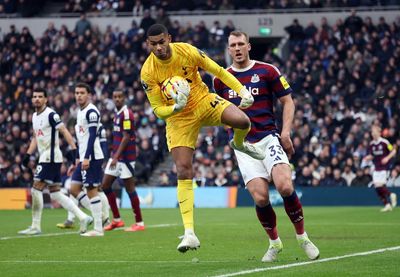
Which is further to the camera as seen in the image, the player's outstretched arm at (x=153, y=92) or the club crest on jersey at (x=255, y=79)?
the club crest on jersey at (x=255, y=79)

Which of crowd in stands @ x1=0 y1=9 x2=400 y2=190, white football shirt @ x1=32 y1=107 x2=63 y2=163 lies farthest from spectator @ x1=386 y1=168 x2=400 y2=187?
white football shirt @ x1=32 y1=107 x2=63 y2=163

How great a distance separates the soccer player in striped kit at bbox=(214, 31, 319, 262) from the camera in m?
11.7

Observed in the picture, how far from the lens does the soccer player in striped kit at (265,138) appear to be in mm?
11703

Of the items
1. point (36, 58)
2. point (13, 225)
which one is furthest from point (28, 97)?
point (13, 225)

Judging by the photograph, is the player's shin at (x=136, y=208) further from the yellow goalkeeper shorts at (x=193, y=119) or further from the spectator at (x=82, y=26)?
the spectator at (x=82, y=26)

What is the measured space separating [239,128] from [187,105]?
71 cm

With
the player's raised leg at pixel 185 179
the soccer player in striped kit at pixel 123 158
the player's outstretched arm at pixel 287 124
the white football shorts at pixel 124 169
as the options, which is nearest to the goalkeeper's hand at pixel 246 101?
the player's outstretched arm at pixel 287 124

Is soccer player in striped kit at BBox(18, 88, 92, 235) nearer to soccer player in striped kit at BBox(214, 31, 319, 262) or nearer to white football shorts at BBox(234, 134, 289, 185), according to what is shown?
soccer player in striped kit at BBox(214, 31, 319, 262)

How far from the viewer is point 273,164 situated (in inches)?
459

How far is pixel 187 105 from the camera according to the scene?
38.5 feet

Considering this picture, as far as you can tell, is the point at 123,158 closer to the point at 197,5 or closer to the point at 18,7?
the point at 197,5

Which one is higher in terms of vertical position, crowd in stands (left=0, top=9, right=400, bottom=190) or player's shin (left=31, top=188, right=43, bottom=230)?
crowd in stands (left=0, top=9, right=400, bottom=190)

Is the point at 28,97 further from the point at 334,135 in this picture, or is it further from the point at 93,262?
the point at 93,262

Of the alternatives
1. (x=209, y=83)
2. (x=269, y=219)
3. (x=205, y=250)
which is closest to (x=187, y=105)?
(x=269, y=219)
